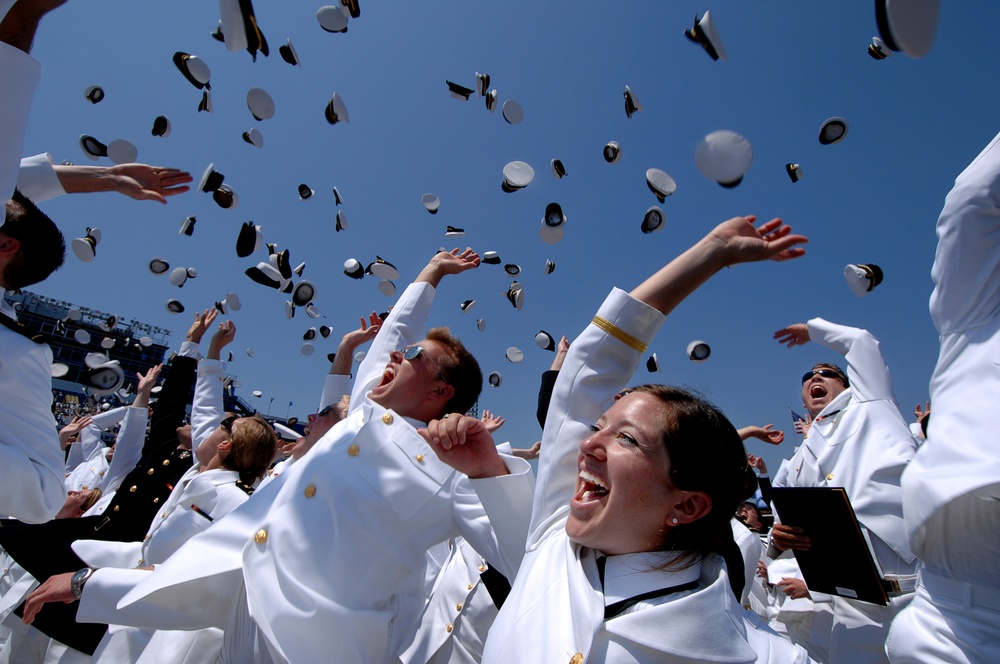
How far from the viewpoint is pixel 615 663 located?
1442 mm

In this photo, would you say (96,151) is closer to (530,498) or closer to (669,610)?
(530,498)

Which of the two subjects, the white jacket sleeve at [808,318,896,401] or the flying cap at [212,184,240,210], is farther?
the flying cap at [212,184,240,210]

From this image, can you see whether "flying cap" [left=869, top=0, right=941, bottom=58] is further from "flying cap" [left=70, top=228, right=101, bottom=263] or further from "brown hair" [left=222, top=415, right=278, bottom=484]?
"flying cap" [left=70, top=228, right=101, bottom=263]

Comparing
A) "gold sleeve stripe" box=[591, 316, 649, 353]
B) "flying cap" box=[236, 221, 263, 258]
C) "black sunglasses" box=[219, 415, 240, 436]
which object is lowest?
"black sunglasses" box=[219, 415, 240, 436]

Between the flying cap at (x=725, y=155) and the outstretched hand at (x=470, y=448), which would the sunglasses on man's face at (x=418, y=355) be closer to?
the outstretched hand at (x=470, y=448)

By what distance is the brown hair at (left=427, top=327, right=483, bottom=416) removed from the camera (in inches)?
142

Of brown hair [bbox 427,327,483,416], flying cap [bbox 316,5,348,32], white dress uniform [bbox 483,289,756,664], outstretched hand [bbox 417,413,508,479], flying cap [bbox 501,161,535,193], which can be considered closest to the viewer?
white dress uniform [bbox 483,289,756,664]

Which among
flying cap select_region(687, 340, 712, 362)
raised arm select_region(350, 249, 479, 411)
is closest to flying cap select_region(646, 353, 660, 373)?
flying cap select_region(687, 340, 712, 362)

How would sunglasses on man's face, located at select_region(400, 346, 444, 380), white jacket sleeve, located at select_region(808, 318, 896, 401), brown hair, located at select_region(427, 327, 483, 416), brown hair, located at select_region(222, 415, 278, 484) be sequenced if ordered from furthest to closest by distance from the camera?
1. brown hair, located at select_region(222, 415, 278, 484)
2. white jacket sleeve, located at select_region(808, 318, 896, 401)
3. brown hair, located at select_region(427, 327, 483, 416)
4. sunglasses on man's face, located at select_region(400, 346, 444, 380)

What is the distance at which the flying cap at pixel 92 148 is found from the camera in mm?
6414

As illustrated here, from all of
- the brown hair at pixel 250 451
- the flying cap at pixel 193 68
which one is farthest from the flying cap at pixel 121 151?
the brown hair at pixel 250 451

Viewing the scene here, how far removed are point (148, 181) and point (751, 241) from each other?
3470 millimetres

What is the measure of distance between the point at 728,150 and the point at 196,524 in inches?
205

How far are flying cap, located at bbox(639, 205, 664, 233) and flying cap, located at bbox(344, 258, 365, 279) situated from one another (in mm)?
4642
